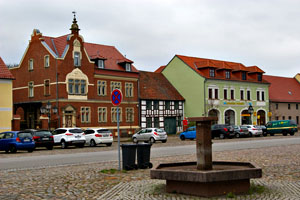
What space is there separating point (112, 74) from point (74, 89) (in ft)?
20.7

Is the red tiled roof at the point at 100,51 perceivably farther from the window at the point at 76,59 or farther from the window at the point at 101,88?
the window at the point at 101,88

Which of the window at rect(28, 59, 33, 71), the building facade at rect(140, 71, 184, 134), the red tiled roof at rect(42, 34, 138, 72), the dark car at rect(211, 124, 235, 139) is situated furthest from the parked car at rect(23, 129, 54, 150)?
the building facade at rect(140, 71, 184, 134)

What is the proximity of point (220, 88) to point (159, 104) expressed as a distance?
36.9 ft

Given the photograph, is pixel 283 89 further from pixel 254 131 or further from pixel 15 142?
pixel 15 142

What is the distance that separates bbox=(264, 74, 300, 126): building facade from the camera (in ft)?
248

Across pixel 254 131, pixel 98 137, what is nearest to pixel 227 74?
pixel 254 131

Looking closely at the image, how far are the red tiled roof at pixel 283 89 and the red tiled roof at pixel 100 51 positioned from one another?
3090 cm

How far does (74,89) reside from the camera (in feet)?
162

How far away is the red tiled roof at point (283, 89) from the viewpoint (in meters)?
77.4

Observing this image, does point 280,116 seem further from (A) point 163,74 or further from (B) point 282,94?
(A) point 163,74

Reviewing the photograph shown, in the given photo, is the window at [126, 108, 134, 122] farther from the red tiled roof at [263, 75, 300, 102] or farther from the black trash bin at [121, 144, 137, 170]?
the black trash bin at [121, 144, 137, 170]

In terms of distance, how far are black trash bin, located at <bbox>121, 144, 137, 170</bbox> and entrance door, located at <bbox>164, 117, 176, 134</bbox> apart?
152 feet

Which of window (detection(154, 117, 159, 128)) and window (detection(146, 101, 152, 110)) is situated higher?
window (detection(146, 101, 152, 110))

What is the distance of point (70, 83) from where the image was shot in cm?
4900
